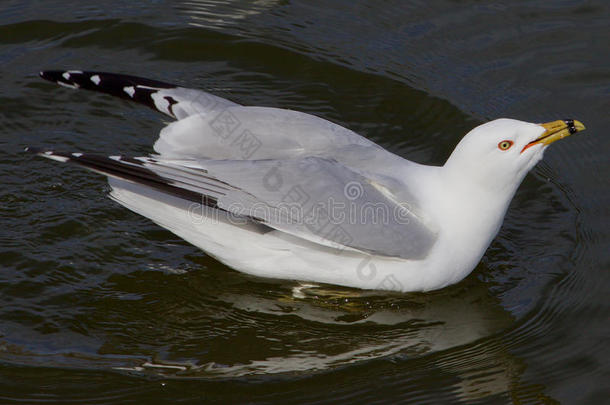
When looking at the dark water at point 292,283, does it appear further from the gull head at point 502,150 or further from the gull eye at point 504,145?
the gull eye at point 504,145

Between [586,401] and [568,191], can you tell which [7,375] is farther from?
[568,191]

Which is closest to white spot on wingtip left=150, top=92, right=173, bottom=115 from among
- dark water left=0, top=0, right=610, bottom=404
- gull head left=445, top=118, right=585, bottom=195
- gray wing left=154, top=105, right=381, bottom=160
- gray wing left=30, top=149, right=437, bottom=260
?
gray wing left=154, top=105, right=381, bottom=160

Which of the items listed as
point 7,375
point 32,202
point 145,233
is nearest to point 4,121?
point 32,202

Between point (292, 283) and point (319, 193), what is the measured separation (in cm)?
82

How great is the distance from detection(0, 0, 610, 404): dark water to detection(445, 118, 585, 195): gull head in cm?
84

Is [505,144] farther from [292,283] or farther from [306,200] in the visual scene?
[292,283]

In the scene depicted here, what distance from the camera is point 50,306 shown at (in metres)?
5.59

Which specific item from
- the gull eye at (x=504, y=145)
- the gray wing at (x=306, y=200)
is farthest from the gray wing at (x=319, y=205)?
the gull eye at (x=504, y=145)

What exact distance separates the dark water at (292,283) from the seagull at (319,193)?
370mm

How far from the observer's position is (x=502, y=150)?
538 centimetres

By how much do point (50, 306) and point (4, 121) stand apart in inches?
85.6

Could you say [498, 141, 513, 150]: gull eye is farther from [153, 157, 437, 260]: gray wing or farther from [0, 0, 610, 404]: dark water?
[0, 0, 610, 404]: dark water

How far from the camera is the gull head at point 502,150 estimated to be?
5.36 m

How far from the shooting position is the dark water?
5145 millimetres
